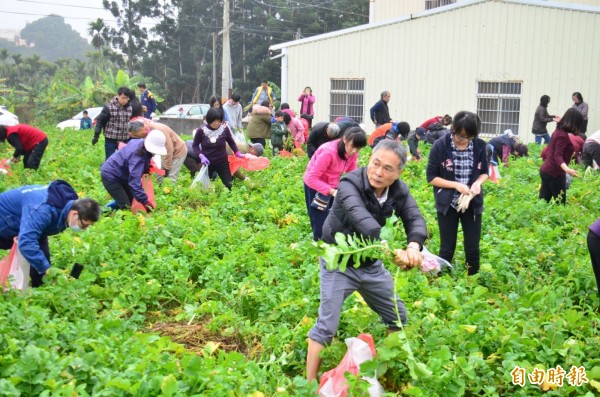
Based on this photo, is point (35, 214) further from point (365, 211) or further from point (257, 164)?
point (257, 164)

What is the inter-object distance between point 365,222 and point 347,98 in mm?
18385

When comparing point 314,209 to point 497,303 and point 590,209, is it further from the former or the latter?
point 590,209

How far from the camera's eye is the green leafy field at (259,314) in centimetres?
393

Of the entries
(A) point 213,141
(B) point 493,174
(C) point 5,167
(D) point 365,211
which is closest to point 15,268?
(D) point 365,211

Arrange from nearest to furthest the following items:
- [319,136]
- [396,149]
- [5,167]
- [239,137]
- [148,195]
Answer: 1. [396,149]
2. [319,136]
3. [148,195]
4. [5,167]
5. [239,137]

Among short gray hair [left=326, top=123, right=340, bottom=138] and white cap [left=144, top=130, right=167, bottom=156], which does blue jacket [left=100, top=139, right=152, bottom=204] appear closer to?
white cap [left=144, top=130, right=167, bottom=156]

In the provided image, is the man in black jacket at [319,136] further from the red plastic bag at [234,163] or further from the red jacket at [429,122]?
the red jacket at [429,122]

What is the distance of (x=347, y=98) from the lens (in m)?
21.9

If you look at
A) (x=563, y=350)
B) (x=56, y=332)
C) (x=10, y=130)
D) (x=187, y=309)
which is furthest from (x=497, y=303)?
(x=10, y=130)

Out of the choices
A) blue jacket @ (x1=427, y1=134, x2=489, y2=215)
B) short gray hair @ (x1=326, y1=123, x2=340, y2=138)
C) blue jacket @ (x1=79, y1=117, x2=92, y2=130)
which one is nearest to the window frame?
short gray hair @ (x1=326, y1=123, x2=340, y2=138)

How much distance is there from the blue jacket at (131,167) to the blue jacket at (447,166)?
3.75 m

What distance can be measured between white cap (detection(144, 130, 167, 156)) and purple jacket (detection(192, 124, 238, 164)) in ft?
6.06

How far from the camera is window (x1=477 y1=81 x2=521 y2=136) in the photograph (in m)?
18.8

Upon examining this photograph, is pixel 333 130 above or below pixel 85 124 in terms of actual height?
above
